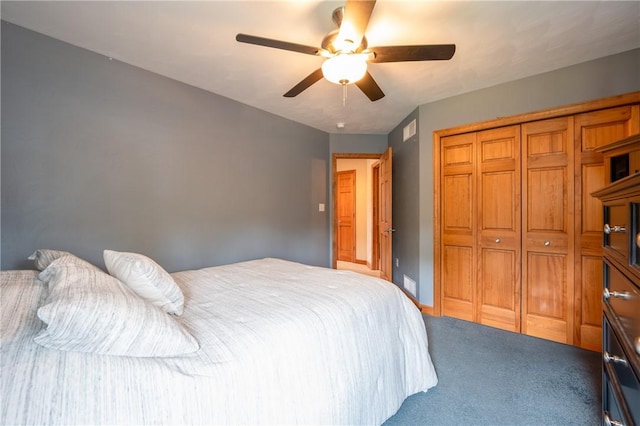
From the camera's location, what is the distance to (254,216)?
132 inches

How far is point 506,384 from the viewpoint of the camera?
6.10ft

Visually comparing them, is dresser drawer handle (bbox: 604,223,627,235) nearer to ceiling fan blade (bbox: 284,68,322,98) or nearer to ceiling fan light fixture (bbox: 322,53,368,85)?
ceiling fan light fixture (bbox: 322,53,368,85)

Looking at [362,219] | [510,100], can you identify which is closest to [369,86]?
[510,100]

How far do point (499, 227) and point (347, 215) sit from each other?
396 cm

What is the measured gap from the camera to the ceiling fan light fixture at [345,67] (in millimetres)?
1671

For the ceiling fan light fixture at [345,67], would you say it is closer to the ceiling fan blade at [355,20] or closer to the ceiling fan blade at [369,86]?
the ceiling fan blade at [355,20]

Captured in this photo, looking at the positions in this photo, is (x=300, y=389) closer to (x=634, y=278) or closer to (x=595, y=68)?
(x=634, y=278)

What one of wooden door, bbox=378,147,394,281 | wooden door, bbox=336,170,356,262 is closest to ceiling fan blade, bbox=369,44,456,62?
wooden door, bbox=378,147,394,281

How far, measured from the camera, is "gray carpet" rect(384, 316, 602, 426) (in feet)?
5.15

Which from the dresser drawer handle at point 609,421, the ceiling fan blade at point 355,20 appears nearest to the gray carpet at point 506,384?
the dresser drawer handle at point 609,421

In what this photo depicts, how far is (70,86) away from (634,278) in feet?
10.9

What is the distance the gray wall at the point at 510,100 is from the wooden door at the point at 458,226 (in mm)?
146

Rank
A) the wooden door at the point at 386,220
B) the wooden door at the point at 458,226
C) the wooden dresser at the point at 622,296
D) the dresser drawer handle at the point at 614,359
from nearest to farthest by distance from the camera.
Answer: the wooden dresser at the point at 622,296
the dresser drawer handle at the point at 614,359
the wooden door at the point at 458,226
the wooden door at the point at 386,220

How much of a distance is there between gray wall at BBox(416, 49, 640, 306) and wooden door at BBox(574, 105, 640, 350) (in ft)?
0.69
